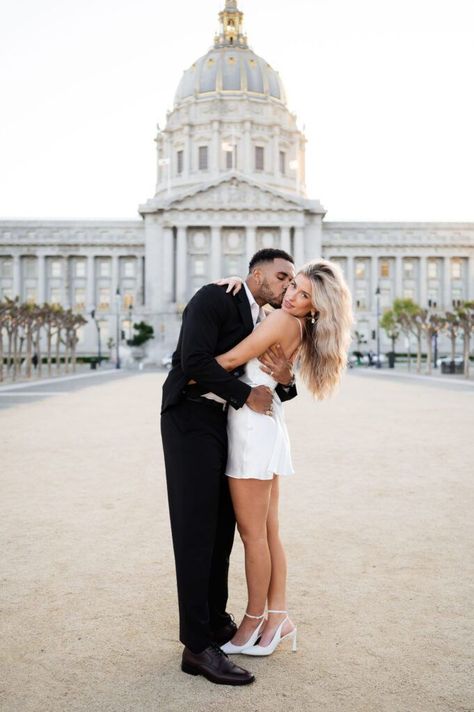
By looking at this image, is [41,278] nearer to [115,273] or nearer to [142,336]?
[115,273]

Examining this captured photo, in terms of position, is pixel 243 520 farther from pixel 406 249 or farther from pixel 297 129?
pixel 297 129

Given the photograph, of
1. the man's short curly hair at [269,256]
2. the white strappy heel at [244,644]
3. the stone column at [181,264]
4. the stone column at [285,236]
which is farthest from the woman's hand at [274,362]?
the stone column at [285,236]

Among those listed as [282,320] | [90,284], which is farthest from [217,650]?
[90,284]

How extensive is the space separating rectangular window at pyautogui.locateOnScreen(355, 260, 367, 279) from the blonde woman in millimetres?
90292

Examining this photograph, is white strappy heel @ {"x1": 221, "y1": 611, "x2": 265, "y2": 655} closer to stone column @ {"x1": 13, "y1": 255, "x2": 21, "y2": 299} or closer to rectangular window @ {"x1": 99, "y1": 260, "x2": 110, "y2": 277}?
rectangular window @ {"x1": 99, "y1": 260, "x2": 110, "y2": 277}

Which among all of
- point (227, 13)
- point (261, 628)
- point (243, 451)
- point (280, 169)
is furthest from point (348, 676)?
point (227, 13)

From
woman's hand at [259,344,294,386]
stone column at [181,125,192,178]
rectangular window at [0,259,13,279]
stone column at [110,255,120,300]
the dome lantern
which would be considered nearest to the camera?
woman's hand at [259,344,294,386]

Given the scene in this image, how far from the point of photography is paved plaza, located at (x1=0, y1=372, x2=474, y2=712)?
3.67 metres

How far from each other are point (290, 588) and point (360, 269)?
90.2 meters

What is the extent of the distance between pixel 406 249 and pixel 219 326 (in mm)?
91789

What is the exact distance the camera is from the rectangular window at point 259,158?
10193 cm

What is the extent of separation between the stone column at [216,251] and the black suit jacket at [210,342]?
8055cm

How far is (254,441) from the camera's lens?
415cm

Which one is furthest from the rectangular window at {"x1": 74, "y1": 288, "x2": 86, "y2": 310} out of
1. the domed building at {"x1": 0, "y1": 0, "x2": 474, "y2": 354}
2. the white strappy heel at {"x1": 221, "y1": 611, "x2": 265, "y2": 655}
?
the white strappy heel at {"x1": 221, "y1": 611, "x2": 265, "y2": 655}
